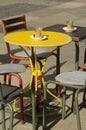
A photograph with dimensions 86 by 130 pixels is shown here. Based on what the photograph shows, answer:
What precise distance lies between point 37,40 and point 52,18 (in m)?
8.68

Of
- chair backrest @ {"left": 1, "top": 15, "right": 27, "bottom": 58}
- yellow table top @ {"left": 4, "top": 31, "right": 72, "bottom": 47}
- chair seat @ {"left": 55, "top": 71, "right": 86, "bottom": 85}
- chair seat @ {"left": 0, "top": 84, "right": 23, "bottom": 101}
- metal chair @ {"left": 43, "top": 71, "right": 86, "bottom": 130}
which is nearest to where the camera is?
chair seat @ {"left": 0, "top": 84, "right": 23, "bottom": 101}

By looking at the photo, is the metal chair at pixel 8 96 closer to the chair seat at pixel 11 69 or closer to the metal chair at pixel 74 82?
the metal chair at pixel 74 82

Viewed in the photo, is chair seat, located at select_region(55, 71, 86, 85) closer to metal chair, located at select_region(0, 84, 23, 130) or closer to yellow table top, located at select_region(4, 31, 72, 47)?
yellow table top, located at select_region(4, 31, 72, 47)

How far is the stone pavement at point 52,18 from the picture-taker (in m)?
4.67

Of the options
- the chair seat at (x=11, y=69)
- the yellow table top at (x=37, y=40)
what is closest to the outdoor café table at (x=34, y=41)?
the yellow table top at (x=37, y=40)

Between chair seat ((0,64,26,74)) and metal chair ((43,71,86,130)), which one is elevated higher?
metal chair ((43,71,86,130))

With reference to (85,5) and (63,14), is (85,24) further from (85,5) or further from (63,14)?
(85,5)

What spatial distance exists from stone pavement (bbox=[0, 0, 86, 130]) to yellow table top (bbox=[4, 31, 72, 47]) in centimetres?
103

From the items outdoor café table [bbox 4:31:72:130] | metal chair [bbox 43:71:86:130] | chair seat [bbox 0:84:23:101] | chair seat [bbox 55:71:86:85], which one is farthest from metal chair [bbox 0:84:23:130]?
chair seat [bbox 55:71:86:85]

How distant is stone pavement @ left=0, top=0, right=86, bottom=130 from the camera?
4668mm

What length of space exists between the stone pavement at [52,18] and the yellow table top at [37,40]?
103cm

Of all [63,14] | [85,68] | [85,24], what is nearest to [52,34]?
[85,68]

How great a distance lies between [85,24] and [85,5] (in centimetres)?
551

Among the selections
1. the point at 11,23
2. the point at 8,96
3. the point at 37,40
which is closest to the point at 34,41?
the point at 37,40
